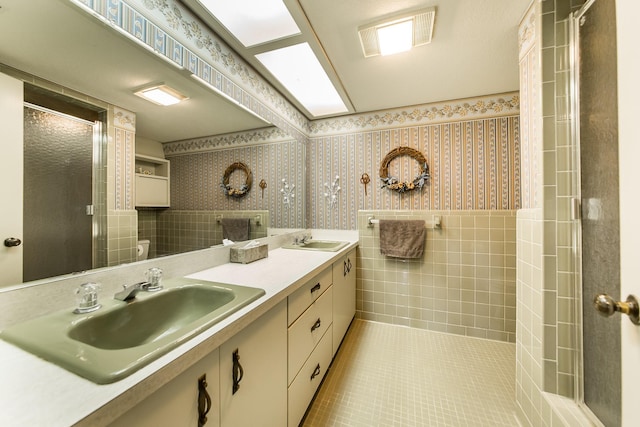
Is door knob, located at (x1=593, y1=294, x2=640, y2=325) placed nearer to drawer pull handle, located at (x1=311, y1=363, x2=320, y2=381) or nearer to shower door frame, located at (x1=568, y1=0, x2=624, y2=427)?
shower door frame, located at (x1=568, y1=0, x2=624, y2=427)

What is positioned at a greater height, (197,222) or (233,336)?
(197,222)

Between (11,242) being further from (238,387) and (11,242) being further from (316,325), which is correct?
(316,325)

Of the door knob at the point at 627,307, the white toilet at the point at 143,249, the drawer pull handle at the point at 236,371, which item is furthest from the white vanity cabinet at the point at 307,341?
the door knob at the point at 627,307

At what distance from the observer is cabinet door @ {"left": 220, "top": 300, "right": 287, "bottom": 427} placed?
73cm

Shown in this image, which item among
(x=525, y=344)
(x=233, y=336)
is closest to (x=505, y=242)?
(x=525, y=344)

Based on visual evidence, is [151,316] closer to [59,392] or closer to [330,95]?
[59,392]

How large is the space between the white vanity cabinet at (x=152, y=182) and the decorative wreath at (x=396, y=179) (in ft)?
6.07

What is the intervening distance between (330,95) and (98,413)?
2.33 m

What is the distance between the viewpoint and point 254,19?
128 centimetres

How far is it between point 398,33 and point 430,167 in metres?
1.25

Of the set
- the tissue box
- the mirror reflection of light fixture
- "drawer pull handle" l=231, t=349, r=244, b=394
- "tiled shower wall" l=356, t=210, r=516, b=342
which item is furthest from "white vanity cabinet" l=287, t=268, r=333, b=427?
the mirror reflection of light fixture

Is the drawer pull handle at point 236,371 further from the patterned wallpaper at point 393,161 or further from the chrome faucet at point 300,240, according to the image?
the chrome faucet at point 300,240

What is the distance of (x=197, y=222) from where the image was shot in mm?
1353

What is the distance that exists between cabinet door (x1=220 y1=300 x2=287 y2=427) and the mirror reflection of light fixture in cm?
108
